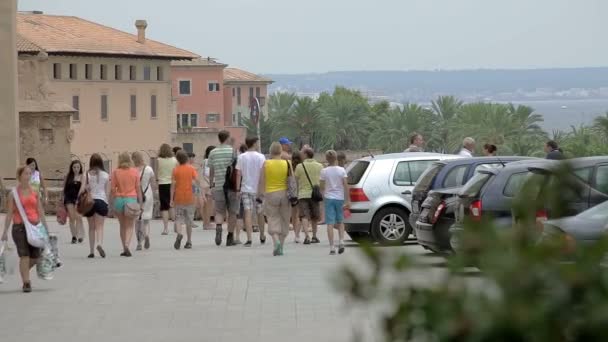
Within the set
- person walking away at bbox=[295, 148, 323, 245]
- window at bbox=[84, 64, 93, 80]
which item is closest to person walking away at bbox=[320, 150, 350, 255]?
person walking away at bbox=[295, 148, 323, 245]

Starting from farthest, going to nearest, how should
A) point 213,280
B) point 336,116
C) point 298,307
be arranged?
point 336,116 < point 213,280 < point 298,307

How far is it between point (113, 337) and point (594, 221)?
477 cm

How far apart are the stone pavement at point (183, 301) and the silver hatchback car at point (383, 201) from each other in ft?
6.05

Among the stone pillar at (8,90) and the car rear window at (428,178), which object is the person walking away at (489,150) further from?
the stone pillar at (8,90)

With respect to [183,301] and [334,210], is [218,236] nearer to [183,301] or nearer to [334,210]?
[334,210]

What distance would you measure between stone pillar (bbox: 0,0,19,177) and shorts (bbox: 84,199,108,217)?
18.8 metres

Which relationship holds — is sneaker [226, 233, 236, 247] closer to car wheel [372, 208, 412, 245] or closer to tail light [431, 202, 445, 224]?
car wheel [372, 208, 412, 245]

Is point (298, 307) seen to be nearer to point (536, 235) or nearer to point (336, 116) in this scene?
point (536, 235)

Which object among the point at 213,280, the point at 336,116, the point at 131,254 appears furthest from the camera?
the point at 336,116

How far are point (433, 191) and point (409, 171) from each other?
12.5 feet

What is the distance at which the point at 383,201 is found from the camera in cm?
2300

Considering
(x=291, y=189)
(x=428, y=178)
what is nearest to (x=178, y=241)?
(x=291, y=189)

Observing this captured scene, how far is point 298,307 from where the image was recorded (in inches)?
545

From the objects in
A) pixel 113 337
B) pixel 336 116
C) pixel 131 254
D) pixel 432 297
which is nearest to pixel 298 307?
pixel 113 337
